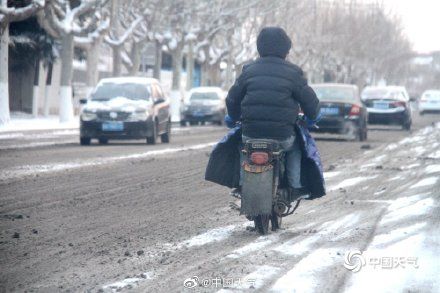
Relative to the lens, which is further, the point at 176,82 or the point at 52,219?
the point at 176,82

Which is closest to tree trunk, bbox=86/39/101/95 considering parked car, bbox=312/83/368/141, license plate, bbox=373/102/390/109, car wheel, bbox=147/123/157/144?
license plate, bbox=373/102/390/109

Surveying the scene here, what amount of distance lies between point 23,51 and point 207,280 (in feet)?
123

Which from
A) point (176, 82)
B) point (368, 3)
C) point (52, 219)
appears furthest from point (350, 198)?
point (368, 3)

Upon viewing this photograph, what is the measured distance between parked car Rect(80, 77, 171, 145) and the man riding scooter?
1451 centimetres

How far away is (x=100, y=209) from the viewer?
35.3ft

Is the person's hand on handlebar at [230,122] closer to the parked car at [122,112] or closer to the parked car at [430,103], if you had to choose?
the parked car at [122,112]

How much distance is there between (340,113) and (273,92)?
57.9 feet

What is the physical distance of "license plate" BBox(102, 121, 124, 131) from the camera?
2327 cm

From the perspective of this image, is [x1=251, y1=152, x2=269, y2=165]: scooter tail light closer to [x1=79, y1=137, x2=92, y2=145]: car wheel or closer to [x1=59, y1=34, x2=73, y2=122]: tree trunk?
[x1=79, y1=137, x2=92, y2=145]: car wheel

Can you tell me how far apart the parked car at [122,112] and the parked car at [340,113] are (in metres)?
4.13

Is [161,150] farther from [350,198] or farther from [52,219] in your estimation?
[52,219]

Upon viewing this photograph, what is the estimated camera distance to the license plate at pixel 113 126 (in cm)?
2327

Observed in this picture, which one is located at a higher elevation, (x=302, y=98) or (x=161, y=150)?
Result: (x=302, y=98)

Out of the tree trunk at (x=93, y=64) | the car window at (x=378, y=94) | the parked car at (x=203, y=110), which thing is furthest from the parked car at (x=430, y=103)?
the car window at (x=378, y=94)
